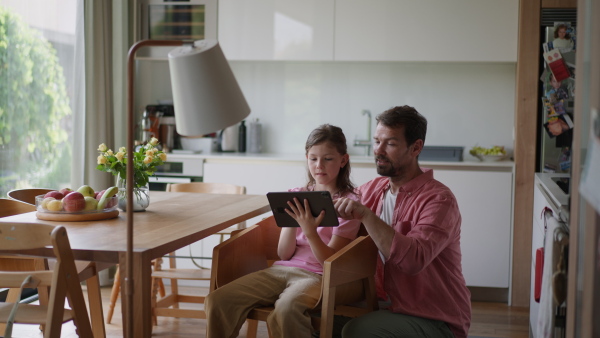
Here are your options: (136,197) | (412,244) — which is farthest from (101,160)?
(412,244)

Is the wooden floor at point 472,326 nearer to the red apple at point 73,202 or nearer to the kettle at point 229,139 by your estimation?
the red apple at point 73,202

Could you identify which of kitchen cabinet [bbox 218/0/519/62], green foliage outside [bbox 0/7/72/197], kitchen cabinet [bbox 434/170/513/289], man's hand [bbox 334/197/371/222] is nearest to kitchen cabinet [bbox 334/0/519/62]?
kitchen cabinet [bbox 218/0/519/62]

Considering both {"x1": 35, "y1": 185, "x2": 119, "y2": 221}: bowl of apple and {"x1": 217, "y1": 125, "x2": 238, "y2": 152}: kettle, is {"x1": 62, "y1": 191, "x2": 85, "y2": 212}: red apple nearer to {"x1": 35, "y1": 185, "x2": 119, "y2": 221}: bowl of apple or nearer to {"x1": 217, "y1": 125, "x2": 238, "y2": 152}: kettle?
{"x1": 35, "y1": 185, "x2": 119, "y2": 221}: bowl of apple

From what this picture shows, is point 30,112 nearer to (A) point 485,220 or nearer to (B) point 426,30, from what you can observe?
(B) point 426,30

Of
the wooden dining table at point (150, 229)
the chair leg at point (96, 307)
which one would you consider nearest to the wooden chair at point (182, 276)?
the wooden dining table at point (150, 229)

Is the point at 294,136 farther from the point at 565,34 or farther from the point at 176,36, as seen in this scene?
the point at 565,34

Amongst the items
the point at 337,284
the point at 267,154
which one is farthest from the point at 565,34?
the point at 337,284

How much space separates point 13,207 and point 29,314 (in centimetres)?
99

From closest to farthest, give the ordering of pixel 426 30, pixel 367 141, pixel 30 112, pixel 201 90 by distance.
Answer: pixel 201 90, pixel 30 112, pixel 426 30, pixel 367 141

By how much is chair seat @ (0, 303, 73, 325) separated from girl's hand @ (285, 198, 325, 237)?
2.72 feet

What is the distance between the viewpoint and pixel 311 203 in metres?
2.45

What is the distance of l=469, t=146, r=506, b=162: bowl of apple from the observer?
4652mm

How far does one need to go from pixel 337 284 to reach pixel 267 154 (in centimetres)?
284

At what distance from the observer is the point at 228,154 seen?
498 centimetres
